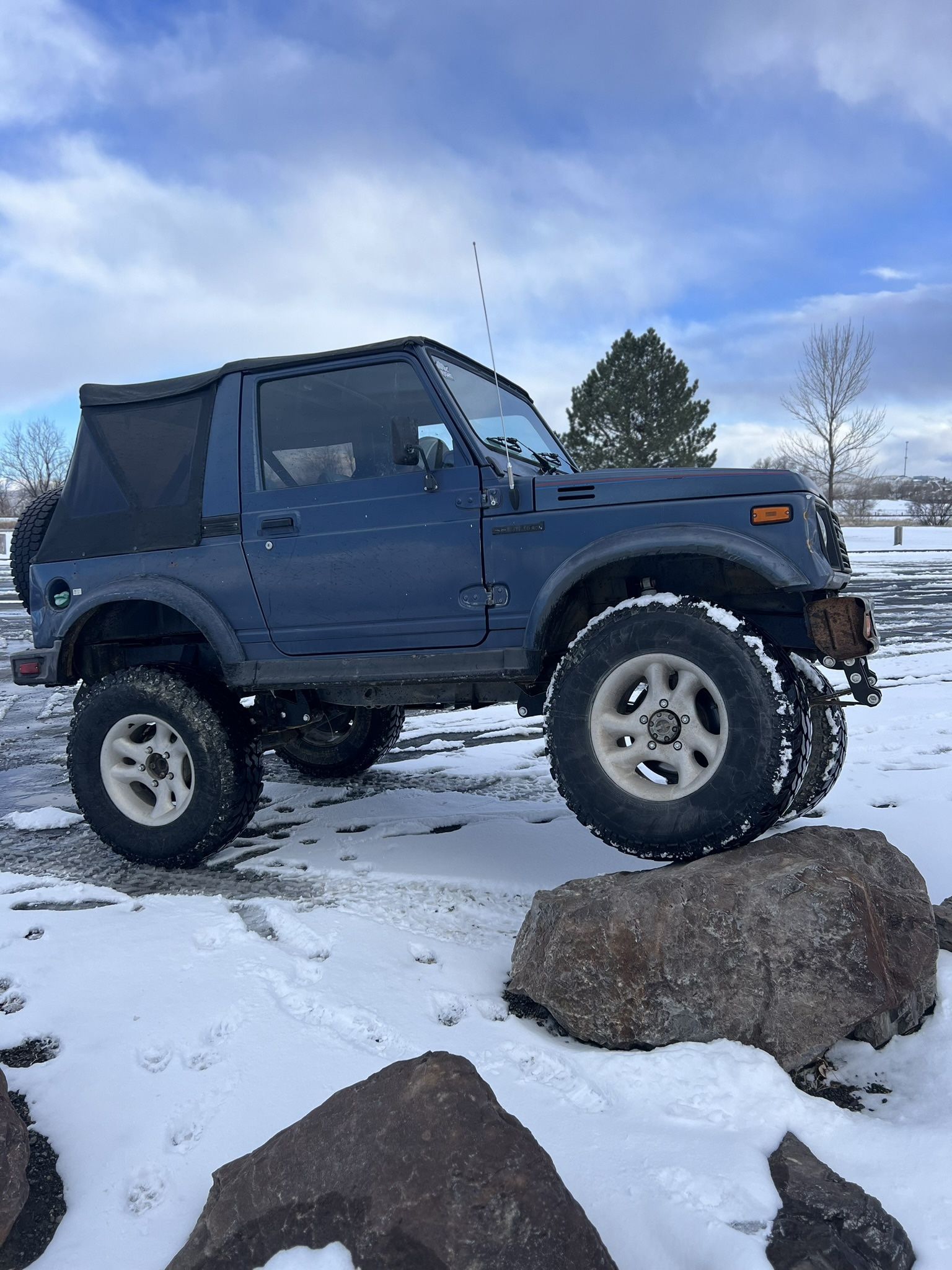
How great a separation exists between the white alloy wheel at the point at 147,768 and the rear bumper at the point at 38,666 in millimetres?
460

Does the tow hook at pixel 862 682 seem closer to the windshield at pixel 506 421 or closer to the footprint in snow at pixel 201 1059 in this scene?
the windshield at pixel 506 421

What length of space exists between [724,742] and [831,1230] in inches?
59.8

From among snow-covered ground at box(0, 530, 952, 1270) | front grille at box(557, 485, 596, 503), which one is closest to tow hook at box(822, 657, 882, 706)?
snow-covered ground at box(0, 530, 952, 1270)

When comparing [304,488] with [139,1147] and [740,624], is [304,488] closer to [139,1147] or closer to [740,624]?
[740,624]

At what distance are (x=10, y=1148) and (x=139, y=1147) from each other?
0.30 metres

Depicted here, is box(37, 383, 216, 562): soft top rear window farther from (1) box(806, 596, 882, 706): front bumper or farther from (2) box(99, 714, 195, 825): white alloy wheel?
(1) box(806, 596, 882, 706): front bumper

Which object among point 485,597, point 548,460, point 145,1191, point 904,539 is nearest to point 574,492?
point 485,597

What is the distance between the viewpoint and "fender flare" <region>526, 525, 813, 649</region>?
3.04 meters

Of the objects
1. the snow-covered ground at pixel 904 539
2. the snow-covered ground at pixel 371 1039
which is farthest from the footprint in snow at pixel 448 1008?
the snow-covered ground at pixel 904 539

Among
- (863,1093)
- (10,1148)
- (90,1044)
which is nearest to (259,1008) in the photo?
(90,1044)

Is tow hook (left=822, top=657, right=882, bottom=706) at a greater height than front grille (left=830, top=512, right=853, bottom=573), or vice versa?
Answer: front grille (left=830, top=512, right=853, bottom=573)

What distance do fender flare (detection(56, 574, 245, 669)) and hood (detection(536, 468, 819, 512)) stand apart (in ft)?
4.91

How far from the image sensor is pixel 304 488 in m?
3.79

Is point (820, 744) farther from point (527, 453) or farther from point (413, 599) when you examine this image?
point (527, 453)
